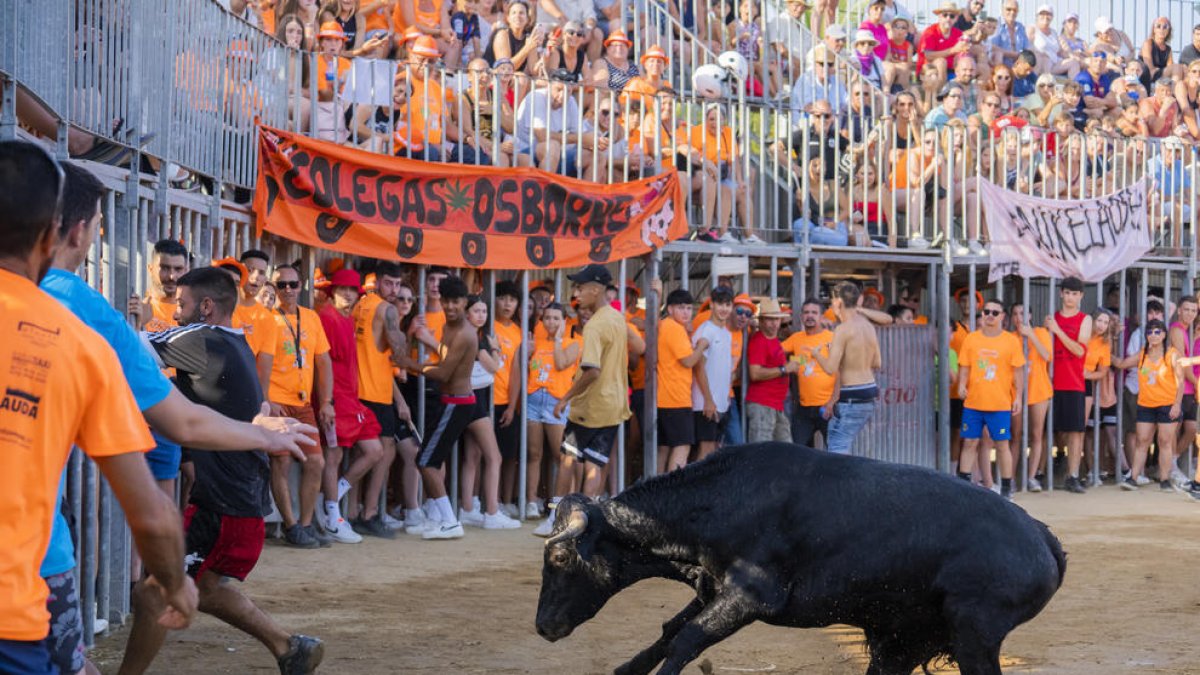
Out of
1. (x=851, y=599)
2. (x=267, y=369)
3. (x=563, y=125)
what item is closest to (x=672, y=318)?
(x=563, y=125)

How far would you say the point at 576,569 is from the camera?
6578mm

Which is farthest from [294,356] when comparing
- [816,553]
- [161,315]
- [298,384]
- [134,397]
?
[134,397]

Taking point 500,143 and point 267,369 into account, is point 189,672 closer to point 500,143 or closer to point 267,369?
point 267,369

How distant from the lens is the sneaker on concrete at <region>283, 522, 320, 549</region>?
11555 millimetres

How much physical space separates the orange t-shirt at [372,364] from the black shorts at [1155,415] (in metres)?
9.33

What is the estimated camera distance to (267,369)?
11.0m

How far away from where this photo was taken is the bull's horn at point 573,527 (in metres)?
6.51

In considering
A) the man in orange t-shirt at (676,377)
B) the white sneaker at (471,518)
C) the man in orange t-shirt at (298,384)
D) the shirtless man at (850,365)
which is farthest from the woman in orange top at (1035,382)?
the man in orange t-shirt at (298,384)

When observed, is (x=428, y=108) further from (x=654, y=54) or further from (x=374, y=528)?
(x=374, y=528)

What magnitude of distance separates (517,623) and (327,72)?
598 cm

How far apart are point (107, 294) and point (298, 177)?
4.15 metres

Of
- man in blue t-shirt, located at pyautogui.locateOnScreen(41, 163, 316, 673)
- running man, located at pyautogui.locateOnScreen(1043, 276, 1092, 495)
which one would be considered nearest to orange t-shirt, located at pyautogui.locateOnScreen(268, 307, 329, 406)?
man in blue t-shirt, located at pyautogui.locateOnScreen(41, 163, 316, 673)

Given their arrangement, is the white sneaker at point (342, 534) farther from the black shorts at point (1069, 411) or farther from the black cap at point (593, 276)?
the black shorts at point (1069, 411)

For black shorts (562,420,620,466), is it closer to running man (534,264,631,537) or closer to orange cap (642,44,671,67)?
running man (534,264,631,537)
